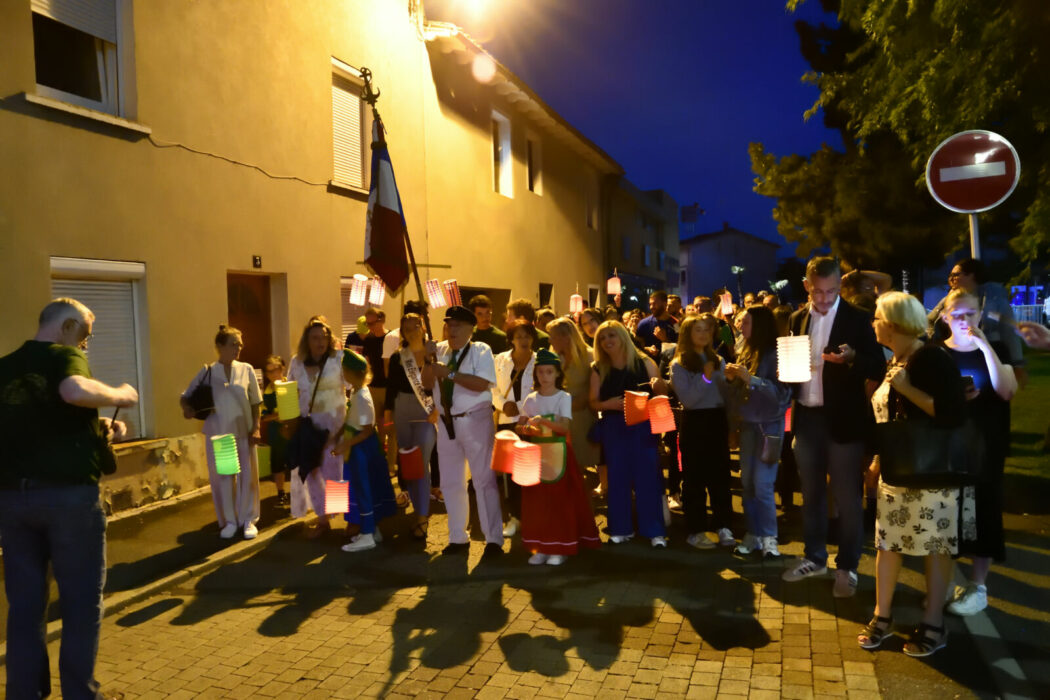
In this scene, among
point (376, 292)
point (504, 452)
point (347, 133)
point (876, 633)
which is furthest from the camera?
point (347, 133)

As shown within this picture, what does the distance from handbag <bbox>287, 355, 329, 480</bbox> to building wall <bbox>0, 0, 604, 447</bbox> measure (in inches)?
94.6

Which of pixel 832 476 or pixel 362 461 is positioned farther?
pixel 362 461

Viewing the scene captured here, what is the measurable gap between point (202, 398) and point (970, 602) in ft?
20.1

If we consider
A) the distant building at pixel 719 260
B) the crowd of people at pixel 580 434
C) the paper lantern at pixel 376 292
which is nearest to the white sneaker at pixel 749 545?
the crowd of people at pixel 580 434

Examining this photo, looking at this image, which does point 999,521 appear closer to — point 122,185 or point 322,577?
point 322,577

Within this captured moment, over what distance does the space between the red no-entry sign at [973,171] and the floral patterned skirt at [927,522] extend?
246 centimetres

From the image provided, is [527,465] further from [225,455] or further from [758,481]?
[225,455]

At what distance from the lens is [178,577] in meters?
5.96

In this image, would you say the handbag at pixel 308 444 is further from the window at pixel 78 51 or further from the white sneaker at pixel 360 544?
the window at pixel 78 51

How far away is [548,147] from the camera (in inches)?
795

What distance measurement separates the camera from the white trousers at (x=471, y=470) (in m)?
6.26

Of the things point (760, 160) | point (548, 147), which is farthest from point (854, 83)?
point (760, 160)

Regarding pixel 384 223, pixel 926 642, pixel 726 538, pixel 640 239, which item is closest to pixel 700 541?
pixel 726 538

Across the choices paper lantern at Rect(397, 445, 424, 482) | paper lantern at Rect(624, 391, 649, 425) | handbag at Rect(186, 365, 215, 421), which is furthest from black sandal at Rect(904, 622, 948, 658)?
handbag at Rect(186, 365, 215, 421)
